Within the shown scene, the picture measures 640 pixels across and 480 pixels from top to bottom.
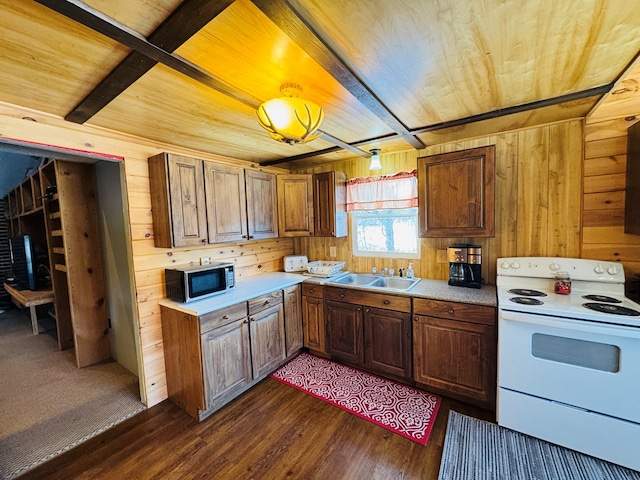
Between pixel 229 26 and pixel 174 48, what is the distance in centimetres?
27

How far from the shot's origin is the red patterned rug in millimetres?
2004

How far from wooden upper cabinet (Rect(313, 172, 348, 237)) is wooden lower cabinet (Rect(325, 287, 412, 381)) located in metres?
0.76

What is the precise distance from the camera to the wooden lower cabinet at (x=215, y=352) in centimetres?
207

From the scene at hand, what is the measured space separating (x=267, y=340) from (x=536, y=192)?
280 centimetres

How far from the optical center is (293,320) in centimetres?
291

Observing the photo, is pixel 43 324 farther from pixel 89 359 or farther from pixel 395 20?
pixel 395 20

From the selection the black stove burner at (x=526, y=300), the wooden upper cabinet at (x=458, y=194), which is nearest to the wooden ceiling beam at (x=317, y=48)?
the wooden upper cabinet at (x=458, y=194)

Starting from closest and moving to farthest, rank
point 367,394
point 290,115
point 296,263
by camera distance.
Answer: point 290,115 → point 367,394 → point 296,263

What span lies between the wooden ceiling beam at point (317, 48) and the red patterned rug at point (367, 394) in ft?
7.49

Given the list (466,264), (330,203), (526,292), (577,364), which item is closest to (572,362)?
(577,364)

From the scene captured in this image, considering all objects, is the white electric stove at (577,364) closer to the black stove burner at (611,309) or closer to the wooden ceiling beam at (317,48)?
the black stove burner at (611,309)

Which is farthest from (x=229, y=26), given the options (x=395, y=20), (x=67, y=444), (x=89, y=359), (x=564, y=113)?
(x=89, y=359)

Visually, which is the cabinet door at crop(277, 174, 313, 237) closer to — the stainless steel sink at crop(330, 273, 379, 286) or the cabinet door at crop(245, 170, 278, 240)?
the cabinet door at crop(245, 170, 278, 240)

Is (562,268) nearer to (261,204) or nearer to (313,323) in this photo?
(313,323)
